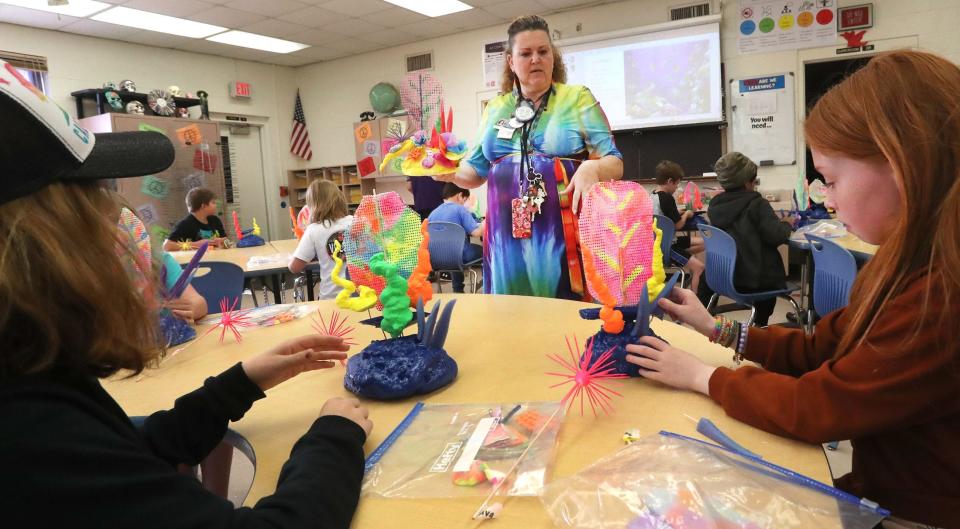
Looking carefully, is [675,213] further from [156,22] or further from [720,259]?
[156,22]

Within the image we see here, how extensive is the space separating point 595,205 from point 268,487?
0.70 metres

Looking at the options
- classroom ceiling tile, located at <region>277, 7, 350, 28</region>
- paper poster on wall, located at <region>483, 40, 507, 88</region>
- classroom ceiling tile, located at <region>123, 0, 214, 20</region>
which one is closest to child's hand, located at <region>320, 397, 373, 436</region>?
classroom ceiling tile, located at <region>123, 0, 214, 20</region>

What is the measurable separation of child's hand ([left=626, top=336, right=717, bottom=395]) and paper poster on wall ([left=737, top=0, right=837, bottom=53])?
591 centimetres

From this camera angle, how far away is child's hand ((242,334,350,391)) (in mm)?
1008

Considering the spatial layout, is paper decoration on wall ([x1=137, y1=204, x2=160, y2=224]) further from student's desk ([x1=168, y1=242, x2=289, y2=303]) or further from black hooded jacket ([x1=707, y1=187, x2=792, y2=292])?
black hooded jacket ([x1=707, y1=187, x2=792, y2=292])

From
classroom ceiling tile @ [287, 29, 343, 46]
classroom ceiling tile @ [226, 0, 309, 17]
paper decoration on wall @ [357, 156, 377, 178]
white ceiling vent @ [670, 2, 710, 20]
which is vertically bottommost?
paper decoration on wall @ [357, 156, 377, 178]

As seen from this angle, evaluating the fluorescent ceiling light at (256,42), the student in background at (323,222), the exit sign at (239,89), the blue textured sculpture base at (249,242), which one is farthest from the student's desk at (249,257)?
the exit sign at (239,89)

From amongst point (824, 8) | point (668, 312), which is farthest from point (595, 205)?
point (824, 8)

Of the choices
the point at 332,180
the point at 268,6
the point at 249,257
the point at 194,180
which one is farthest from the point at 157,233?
the point at 332,180

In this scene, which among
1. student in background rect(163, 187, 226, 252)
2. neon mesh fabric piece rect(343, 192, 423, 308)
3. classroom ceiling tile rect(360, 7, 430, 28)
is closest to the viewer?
neon mesh fabric piece rect(343, 192, 423, 308)

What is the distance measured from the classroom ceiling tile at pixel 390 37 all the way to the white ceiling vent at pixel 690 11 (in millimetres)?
3136

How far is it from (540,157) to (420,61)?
6.39 meters

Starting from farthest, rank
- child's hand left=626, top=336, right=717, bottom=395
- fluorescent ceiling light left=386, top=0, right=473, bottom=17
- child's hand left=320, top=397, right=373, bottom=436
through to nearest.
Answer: fluorescent ceiling light left=386, top=0, right=473, bottom=17
child's hand left=626, top=336, right=717, bottom=395
child's hand left=320, top=397, right=373, bottom=436

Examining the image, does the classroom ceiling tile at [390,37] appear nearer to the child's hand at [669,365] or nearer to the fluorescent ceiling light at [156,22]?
the fluorescent ceiling light at [156,22]
